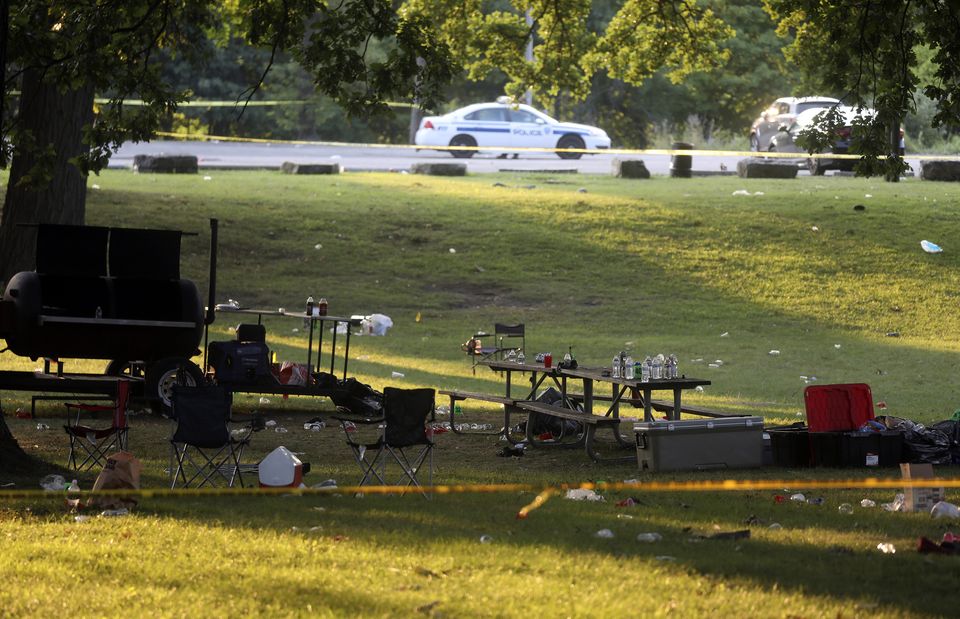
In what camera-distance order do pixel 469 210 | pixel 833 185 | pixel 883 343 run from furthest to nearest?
pixel 833 185 → pixel 469 210 → pixel 883 343

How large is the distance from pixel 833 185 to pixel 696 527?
24.7 m

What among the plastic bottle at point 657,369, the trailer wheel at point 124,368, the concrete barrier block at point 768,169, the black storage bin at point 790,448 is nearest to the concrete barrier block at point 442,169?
the concrete barrier block at point 768,169

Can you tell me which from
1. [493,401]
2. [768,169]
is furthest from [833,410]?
[768,169]

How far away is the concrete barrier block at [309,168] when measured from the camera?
34.4 metres

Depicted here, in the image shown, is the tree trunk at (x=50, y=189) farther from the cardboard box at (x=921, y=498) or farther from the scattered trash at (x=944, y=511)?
the scattered trash at (x=944, y=511)

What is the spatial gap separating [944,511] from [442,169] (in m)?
25.8

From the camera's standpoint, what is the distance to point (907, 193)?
31234 millimetres

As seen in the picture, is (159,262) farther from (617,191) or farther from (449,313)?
(617,191)

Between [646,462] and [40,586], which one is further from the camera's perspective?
[646,462]

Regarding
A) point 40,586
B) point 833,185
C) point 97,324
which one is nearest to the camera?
point 40,586

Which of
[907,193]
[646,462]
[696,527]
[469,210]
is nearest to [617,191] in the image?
[469,210]

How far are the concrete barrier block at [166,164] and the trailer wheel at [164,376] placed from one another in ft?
61.0

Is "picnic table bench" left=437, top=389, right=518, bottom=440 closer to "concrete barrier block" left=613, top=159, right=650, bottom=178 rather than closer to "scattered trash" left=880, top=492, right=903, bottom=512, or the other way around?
"scattered trash" left=880, top=492, right=903, bottom=512

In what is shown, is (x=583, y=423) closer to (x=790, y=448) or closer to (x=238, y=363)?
(x=790, y=448)
